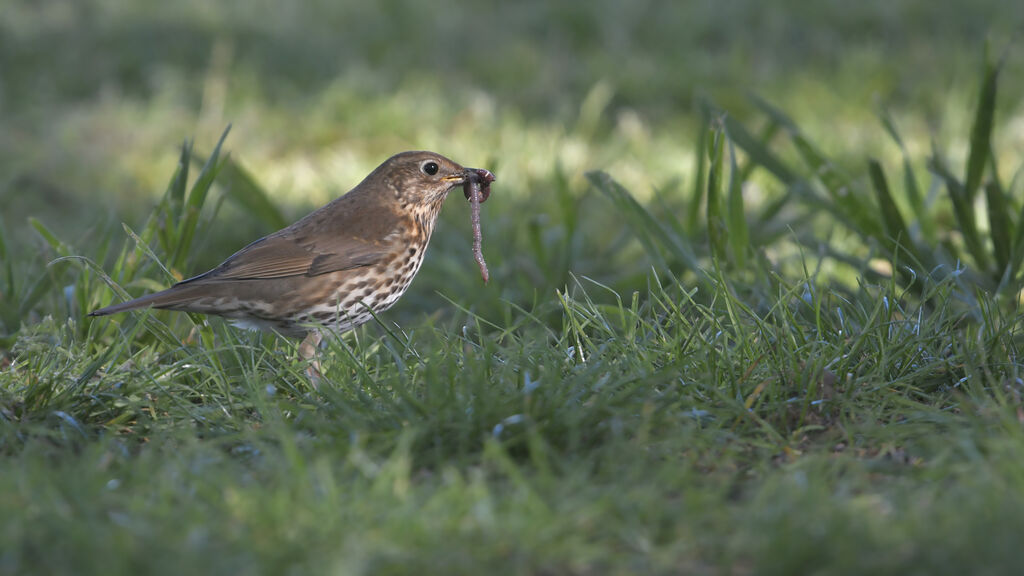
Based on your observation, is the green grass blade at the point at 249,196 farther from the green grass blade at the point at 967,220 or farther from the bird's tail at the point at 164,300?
the green grass blade at the point at 967,220

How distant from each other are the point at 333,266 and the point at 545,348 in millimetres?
1011

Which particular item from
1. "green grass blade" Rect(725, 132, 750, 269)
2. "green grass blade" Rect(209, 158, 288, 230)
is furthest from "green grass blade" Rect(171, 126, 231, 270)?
"green grass blade" Rect(725, 132, 750, 269)

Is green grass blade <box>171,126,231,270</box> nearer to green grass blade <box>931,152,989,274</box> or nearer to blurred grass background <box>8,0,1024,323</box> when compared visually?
blurred grass background <box>8,0,1024,323</box>

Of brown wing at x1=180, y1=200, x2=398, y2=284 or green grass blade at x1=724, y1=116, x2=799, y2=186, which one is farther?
green grass blade at x1=724, y1=116, x2=799, y2=186

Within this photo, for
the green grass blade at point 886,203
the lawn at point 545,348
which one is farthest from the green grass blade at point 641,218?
the green grass blade at point 886,203

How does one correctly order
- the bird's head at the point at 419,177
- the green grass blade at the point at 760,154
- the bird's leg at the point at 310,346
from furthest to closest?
the green grass blade at the point at 760,154, the bird's head at the point at 419,177, the bird's leg at the point at 310,346

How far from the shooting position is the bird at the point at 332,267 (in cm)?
392

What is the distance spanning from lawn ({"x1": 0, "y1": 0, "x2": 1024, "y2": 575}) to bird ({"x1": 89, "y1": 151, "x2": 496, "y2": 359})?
13cm

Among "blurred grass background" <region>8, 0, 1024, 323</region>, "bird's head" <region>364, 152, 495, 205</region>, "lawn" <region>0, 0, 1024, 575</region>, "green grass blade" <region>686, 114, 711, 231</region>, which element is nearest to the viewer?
"lawn" <region>0, 0, 1024, 575</region>

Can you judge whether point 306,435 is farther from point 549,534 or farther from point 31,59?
point 31,59

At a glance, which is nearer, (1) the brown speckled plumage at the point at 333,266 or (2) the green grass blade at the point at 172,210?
(1) the brown speckled plumage at the point at 333,266

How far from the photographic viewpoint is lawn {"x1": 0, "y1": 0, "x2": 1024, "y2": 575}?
Result: 2318 mm

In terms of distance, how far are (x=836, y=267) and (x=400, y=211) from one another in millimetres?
2272

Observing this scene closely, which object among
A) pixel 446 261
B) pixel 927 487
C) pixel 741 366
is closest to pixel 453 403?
pixel 741 366
